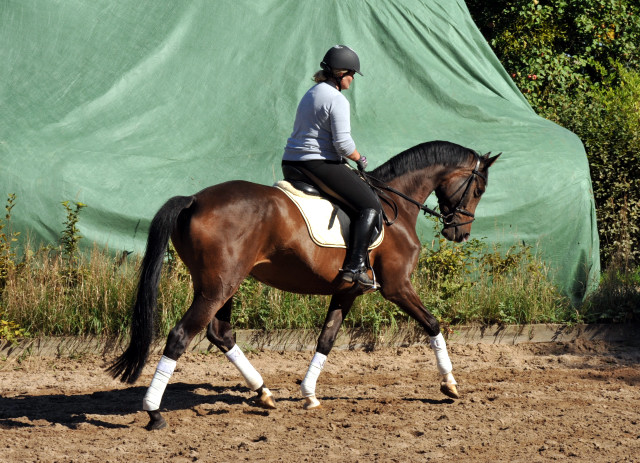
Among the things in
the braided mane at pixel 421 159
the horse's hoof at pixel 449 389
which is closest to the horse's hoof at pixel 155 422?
the horse's hoof at pixel 449 389

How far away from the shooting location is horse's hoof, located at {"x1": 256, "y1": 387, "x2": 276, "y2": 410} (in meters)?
6.50

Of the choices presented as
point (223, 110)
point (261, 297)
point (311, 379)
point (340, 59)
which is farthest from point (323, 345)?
point (223, 110)

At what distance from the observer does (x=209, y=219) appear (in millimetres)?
5730

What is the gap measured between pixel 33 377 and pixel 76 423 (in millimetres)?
1573

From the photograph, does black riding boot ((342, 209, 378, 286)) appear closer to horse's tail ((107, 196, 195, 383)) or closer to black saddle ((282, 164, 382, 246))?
black saddle ((282, 164, 382, 246))

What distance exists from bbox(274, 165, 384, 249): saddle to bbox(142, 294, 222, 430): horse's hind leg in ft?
3.09

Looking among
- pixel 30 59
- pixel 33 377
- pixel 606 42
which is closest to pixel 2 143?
pixel 30 59

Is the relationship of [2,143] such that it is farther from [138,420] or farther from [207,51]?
[138,420]

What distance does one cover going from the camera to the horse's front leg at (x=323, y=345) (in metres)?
6.52

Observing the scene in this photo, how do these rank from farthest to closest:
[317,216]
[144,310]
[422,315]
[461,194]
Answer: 1. [461,194]
2. [422,315]
3. [317,216]
4. [144,310]

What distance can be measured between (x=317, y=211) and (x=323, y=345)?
1.20m

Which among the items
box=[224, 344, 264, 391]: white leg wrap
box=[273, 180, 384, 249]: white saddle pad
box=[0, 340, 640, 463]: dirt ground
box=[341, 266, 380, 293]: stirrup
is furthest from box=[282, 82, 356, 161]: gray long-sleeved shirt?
box=[0, 340, 640, 463]: dirt ground

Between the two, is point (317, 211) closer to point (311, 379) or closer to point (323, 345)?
point (323, 345)

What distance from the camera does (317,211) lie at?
6.19m
